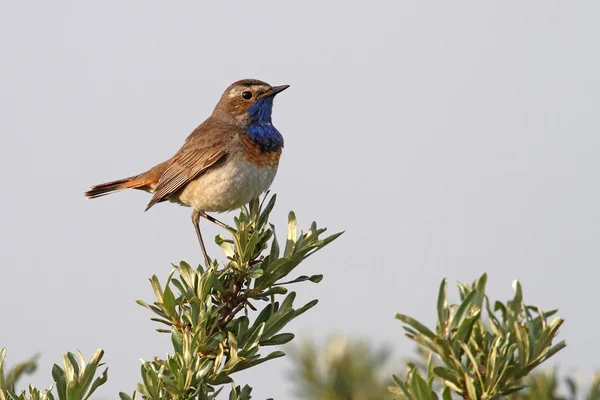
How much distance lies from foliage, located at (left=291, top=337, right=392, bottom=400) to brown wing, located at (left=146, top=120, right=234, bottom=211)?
3616mm

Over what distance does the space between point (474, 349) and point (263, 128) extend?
546 cm

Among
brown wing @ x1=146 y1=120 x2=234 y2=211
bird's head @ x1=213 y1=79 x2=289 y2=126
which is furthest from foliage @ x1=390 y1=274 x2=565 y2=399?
bird's head @ x1=213 y1=79 x2=289 y2=126

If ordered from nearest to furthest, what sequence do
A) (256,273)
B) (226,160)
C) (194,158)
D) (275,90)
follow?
1. (256,273)
2. (226,160)
3. (194,158)
4. (275,90)

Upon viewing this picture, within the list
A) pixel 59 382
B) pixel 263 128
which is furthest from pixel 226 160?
pixel 59 382

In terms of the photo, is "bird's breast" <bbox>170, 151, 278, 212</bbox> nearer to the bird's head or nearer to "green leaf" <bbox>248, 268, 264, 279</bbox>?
the bird's head

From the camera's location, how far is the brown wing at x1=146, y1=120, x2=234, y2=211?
26.4 feet

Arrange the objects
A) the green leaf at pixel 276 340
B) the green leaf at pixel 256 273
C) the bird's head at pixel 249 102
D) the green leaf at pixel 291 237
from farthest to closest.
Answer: the bird's head at pixel 249 102 → the green leaf at pixel 291 237 → the green leaf at pixel 256 273 → the green leaf at pixel 276 340

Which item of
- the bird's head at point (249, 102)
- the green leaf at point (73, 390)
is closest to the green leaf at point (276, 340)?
the green leaf at point (73, 390)

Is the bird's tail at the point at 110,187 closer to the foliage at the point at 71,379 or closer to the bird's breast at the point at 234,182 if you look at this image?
the bird's breast at the point at 234,182

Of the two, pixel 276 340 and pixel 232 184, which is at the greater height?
pixel 232 184

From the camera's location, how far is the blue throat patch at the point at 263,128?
26.2ft

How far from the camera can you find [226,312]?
4.52m

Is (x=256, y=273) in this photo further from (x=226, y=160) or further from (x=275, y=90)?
(x=275, y=90)

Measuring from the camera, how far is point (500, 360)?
2.93 meters
